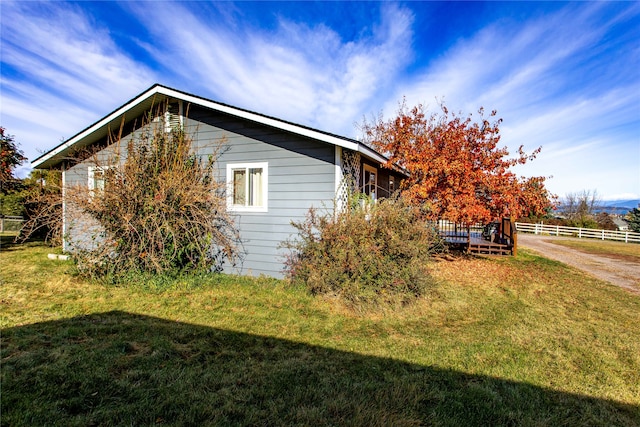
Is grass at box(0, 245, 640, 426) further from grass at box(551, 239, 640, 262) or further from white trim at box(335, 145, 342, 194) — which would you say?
grass at box(551, 239, 640, 262)

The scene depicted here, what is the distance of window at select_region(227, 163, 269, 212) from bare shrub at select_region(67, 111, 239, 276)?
25.8 inches

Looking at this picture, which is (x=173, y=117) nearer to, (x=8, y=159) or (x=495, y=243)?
(x=8, y=159)

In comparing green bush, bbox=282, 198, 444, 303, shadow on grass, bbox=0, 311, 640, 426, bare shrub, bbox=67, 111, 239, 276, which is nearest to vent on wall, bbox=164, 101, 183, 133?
bare shrub, bbox=67, 111, 239, 276

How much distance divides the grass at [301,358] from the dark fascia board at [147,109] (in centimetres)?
332

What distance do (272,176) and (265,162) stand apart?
0.42 meters

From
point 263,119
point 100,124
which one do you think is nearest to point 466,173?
point 263,119

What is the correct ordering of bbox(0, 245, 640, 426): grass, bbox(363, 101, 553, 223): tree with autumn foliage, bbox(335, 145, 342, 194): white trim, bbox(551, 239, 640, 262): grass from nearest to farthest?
1. bbox(0, 245, 640, 426): grass
2. bbox(335, 145, 342, 194): white trim
3. bbox(363, 101, 553, 223): tree with autumn foliage
4. bbox(551, 239, 640, 262): grass

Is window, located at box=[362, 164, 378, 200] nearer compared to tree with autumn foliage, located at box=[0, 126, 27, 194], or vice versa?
window, located at box=[362, 164, 378, 200]

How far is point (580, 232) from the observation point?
25.2m

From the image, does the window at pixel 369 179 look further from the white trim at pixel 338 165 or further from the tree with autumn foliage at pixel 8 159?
the tree with autumn foliage at pixel 8 159

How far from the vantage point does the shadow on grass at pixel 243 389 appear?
2.45 meters

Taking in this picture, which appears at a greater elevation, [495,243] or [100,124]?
[100,124]

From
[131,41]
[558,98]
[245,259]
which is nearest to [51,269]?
[245,259]

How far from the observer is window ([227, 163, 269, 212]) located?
760cm
